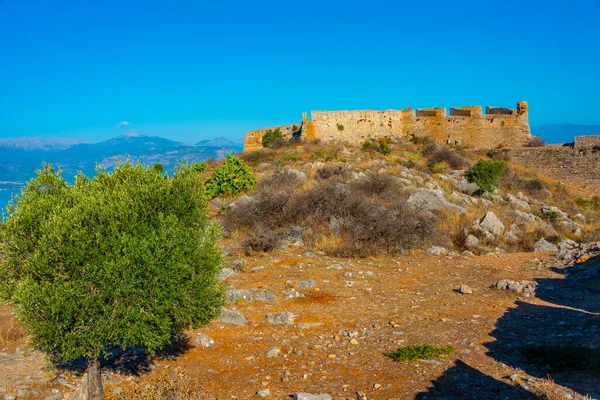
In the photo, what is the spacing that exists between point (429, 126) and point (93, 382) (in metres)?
31.3

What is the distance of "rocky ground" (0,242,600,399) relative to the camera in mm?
6438

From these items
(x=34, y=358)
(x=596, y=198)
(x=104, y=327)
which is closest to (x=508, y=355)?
(x=104, y=327)

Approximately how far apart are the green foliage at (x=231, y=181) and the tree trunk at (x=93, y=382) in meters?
13.6

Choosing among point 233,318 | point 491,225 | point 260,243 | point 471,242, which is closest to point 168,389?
point 233,318

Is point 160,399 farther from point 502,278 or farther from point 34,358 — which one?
point 502,278

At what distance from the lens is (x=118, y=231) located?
6.05 metres

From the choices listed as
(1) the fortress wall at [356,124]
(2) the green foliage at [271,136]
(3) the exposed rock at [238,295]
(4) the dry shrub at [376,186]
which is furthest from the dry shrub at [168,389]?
(2) the green foliage at [271,136]

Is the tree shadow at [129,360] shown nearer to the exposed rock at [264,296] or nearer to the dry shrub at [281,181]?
the exposed rock at [264,296]

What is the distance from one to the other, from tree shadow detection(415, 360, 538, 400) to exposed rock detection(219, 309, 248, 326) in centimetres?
406

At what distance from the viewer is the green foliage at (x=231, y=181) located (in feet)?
65.1

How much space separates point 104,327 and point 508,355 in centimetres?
588

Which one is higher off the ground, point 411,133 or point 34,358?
point 411,133

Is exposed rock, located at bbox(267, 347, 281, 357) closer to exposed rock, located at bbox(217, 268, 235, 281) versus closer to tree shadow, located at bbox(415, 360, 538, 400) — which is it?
tree shadow, located at bbox(415, 360, 538, 400)

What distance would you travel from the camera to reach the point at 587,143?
2942 centimetres
